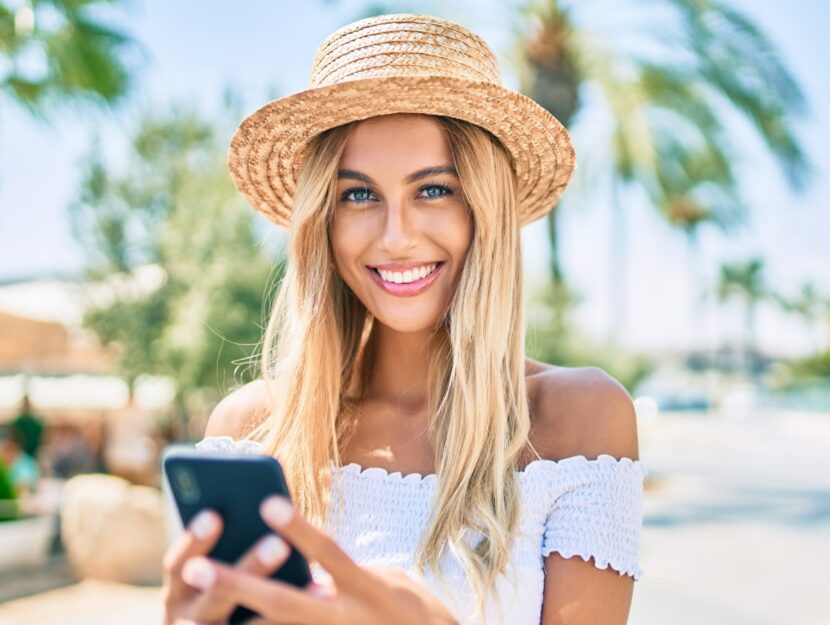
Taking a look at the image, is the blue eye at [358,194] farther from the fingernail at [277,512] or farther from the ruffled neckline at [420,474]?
the fingernail at [277,512]

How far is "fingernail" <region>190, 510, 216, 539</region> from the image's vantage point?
0.99 meters

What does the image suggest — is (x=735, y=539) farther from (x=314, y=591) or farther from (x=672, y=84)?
(x=314, y=591)

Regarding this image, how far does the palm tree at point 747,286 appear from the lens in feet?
220

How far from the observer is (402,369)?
2215mm

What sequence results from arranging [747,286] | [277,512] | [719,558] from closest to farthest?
[277,512]
[719,558]
[747,286]

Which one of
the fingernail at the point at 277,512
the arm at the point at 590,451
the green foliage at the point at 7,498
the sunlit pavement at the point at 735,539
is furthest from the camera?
the green foliage at the point at 7,498

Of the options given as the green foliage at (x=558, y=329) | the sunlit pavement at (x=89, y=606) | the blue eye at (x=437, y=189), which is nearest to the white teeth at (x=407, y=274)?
the blue eye at (x=437, y=189)

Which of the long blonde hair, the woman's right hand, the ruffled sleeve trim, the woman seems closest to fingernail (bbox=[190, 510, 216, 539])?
the woman's right hand

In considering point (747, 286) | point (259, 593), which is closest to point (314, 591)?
point (259, 593)

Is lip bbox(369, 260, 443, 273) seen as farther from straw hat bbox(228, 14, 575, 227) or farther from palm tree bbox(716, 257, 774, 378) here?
palm tree bbox(716, 257, 774, 378)

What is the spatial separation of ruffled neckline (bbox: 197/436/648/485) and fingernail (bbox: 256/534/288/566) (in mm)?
943

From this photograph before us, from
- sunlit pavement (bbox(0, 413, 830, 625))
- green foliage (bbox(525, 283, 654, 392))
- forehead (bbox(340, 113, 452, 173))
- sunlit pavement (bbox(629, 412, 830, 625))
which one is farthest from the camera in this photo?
green foliage (bbox(525, 283, 654, 392))

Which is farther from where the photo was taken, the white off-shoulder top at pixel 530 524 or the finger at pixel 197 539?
the white off-shoulder top at pixel 530 524

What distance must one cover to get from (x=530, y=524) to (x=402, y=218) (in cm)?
67
